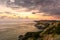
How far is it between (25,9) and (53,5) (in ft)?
2.67

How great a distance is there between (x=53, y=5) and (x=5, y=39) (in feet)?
5.47

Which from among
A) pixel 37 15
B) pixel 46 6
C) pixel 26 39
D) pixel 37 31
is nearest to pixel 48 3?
pixel 46 6

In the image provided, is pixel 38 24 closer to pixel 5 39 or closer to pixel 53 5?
pixel 53 5

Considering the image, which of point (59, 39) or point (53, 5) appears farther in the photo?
point (53, 5)

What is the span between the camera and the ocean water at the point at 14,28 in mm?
4824

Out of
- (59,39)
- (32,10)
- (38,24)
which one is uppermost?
(32,10)

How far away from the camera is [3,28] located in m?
4.85

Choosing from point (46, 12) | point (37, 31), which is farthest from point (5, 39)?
point (46, 12)

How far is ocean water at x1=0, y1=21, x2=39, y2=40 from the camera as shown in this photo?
4824 mm

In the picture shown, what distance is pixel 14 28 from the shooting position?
489 centimetres

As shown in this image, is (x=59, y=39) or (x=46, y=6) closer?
(x=59, y=39)

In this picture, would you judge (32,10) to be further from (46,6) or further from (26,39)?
(26,39)

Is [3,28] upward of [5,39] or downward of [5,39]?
upward

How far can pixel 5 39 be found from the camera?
478 cm
